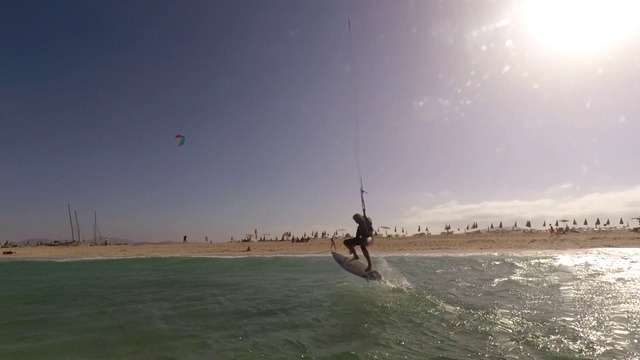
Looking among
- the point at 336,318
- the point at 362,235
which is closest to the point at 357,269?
the point at 362,235

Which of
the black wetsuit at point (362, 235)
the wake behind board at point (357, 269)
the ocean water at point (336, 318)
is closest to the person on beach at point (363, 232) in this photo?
the black wetsuit at point (362, 235)

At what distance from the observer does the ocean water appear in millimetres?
7625

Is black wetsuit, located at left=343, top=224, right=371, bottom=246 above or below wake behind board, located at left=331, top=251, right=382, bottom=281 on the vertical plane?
above

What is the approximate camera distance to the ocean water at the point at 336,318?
762cm

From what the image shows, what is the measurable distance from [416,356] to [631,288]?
1191cm

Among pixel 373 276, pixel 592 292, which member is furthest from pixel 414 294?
pixel 592 292

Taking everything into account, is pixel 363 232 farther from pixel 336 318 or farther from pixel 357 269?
pixel 336 318

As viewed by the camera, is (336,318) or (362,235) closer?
(336,318)

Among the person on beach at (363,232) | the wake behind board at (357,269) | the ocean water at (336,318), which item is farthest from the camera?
the wake behind board at (357,269)

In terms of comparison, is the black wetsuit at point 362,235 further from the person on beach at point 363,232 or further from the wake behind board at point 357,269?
the wake behind board at point 357,269

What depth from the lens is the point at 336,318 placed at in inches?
→ 414

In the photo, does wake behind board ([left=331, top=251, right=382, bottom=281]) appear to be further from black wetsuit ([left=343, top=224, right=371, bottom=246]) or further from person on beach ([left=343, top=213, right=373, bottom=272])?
black wetsuit ([left=343, top=224, right=371, bottom=246])

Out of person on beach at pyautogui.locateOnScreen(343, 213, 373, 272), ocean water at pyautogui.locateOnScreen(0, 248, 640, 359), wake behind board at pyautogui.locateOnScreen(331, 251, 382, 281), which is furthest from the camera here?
wake behind board at pyautogui.locateOnScreen(331, 251, 382, 281)

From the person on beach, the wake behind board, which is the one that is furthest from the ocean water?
the person on beach
